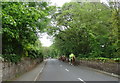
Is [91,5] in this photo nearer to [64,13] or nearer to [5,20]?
[64,13]

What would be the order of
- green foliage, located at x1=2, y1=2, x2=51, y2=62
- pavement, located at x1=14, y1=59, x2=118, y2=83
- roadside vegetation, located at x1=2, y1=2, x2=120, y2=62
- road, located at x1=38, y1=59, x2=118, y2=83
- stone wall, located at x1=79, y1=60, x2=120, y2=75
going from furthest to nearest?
stone wall, located at x1=79, y1=60, x2=120, y2=75 < road, located at x1=38, y1=59, x2=118, y2=83 < pavement, located at x1=14, y1=59, x2=118, y2=83 < roadside vegetation, located at x1=2, y1=2, x2=120, y2=62 < green foliage, located at x1=2, y1=2, x2=51, y2=62

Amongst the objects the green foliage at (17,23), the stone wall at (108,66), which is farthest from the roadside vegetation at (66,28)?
the stone wall at (108,66)

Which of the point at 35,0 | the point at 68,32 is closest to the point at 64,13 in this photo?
the point at 68,32

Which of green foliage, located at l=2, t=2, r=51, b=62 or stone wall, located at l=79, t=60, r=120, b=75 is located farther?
stone wall, located at l=79, t=60, r=120, b=75

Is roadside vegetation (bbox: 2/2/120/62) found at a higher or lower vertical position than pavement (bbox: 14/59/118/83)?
higher

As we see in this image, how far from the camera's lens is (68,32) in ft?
128

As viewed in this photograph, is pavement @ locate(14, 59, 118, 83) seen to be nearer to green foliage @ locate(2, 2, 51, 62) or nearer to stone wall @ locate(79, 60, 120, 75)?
stone wall @ locate(79, 60, 120, 75)

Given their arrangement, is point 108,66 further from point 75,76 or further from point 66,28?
point 66,28

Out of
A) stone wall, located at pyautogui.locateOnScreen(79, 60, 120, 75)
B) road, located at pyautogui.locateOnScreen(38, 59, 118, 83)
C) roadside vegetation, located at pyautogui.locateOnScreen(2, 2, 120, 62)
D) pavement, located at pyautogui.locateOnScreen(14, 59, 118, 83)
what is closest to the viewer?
roadside vegetation, located at pyautogui.locateOnScreen(2, 2, 120, 62)

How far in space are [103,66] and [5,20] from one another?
1352cm

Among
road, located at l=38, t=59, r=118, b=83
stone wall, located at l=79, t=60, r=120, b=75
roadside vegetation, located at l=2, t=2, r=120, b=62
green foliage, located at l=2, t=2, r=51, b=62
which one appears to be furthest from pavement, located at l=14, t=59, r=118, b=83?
green foliage, located at l=2, t=2, r=51, b=62

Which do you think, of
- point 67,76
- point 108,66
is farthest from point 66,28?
point 67,76

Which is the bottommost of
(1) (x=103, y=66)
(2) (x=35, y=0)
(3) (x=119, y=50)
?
(1) (x=103, y=66)

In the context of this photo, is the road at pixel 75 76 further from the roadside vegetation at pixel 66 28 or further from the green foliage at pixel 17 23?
the green foliage at pixel 17 23
